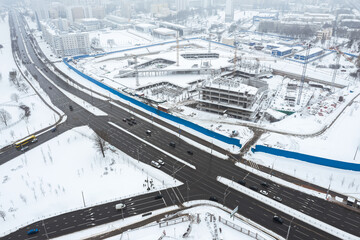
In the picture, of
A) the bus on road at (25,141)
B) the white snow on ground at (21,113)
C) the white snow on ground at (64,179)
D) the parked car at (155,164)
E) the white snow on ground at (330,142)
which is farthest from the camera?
the white snow on ground at (21,113)

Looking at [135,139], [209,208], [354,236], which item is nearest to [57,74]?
[135,139]

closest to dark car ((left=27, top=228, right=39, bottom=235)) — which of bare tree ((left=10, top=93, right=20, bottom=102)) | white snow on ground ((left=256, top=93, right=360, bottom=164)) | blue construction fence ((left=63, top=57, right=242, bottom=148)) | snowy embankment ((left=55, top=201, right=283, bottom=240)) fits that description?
snowy embankment ((left=55, top=201, right=283, bottom=240))

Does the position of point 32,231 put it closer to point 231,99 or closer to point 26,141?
point 26,141

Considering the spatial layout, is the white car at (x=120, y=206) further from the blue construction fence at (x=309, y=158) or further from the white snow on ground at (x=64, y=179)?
the blue construction fence at (x=309, y=158)

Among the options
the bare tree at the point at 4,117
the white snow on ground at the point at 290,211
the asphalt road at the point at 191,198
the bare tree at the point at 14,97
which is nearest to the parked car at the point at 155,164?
the asphalt road at the point at 191,198

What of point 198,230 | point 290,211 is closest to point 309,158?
point 290,211

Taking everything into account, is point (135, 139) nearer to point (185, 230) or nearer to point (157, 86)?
point (185, 230)
